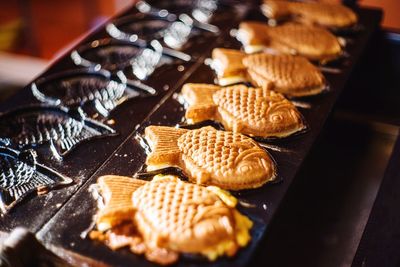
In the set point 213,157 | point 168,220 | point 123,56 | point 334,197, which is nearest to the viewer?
point 168,220

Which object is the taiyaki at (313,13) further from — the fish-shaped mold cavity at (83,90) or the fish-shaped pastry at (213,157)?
the fish-shaped pastry at (213,157)

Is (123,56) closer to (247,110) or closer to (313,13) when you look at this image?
(247,110)

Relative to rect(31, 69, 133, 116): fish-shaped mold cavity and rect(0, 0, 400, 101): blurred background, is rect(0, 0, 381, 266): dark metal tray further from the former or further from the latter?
rect(0, 0, 400, 101): blurred background

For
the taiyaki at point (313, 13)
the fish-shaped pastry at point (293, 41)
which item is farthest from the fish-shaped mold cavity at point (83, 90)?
the taiyaki at point (313, 13)

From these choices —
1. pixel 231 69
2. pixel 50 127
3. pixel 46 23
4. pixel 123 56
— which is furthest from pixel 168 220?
pixel 46 23

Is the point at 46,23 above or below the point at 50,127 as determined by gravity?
below

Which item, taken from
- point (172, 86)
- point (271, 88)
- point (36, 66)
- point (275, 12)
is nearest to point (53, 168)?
point (172, 86)

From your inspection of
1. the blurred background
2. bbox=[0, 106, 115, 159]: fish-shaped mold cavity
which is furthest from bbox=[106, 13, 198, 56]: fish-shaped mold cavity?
the blurred background
